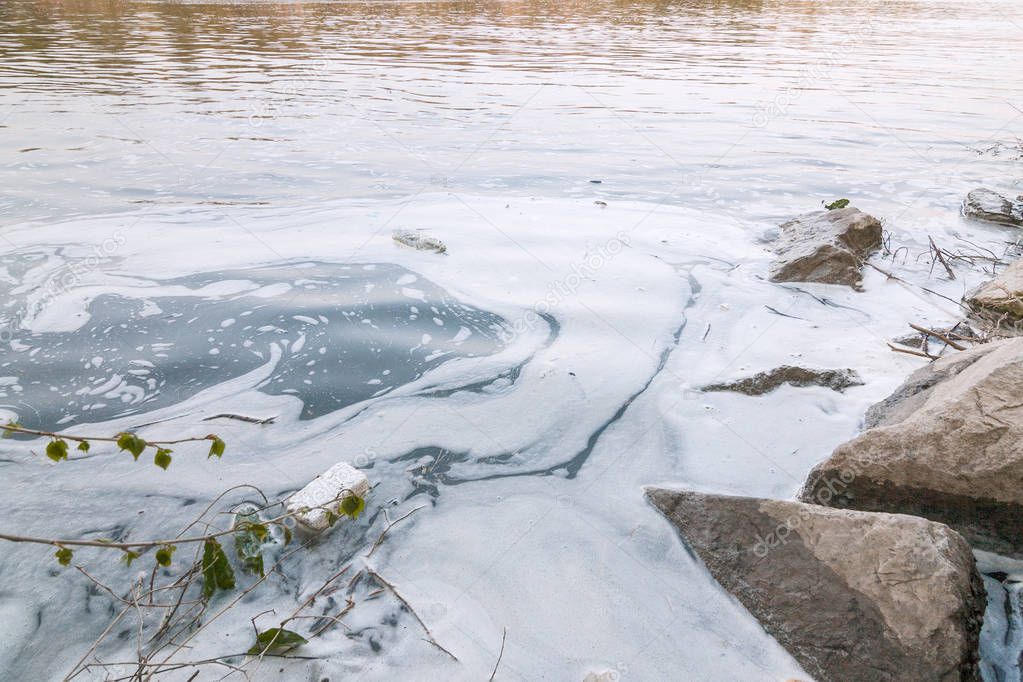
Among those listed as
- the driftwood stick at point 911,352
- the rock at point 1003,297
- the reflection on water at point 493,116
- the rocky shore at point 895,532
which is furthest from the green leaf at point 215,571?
the reflection on water at point 493,116

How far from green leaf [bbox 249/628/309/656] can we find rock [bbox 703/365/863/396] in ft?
5.59

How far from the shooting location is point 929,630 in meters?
1.42

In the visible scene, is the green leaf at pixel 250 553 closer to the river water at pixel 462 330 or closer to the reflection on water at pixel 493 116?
the river water at pixel 462 330

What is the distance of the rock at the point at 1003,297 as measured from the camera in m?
2.86

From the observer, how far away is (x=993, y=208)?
4.45 m

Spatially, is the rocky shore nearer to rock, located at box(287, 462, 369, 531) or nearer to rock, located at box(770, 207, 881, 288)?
rock, located at box(287, 462, 369, 531)

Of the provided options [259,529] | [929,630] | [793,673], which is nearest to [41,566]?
[259,529]

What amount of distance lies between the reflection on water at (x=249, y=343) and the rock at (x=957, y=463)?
4.98ft

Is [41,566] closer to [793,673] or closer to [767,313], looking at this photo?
[793,673]

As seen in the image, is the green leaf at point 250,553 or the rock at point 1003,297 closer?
the green leaf at point 250,553

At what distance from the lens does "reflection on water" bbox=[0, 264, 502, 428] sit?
2545 millimetres

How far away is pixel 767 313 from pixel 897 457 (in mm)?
1407

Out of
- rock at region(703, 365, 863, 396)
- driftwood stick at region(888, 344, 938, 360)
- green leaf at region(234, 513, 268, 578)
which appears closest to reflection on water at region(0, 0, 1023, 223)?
driftwood stick at region(888, 344, 938, 360)

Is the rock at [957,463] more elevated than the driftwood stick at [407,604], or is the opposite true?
the rock at [957,463]
